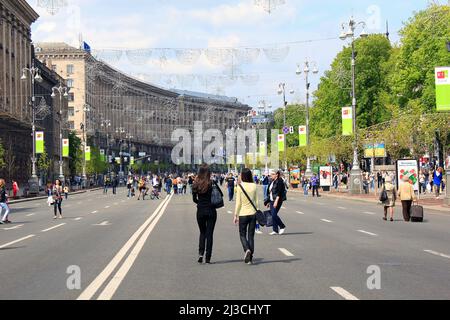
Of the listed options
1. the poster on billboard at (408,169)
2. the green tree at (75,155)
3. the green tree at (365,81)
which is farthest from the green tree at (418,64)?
the green tree at (75,155)

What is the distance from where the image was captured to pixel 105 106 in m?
145

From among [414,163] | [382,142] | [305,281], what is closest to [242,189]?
[305,281]

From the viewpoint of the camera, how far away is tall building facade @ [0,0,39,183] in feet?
260

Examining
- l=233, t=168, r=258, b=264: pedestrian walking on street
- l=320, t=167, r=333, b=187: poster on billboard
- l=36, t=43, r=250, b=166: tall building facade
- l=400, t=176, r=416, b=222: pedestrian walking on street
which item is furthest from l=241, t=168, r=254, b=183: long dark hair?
l=36, t=43, r=250, b=166: tall building facade

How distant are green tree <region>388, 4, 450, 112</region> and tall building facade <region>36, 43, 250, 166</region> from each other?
49.6m

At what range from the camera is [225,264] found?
1435cm

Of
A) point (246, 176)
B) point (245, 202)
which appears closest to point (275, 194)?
point (246, 176)

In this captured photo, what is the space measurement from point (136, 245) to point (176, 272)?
17.8ft

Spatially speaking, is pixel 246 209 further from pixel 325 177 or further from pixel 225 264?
pixel 325 177

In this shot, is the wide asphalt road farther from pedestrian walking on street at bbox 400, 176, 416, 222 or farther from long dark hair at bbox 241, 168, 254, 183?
pedestrian walking on street at bbox 400, 176, 416, 222

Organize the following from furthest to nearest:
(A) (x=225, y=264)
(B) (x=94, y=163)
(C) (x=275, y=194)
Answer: (B) (x=94, y=163)
(C) (x=275, y=194)
(A) (x=225, y=264)

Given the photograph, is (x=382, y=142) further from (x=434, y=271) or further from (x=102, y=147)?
(x=102, y=147)

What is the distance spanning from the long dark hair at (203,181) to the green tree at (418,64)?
155 ft

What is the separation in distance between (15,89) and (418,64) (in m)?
47.9
